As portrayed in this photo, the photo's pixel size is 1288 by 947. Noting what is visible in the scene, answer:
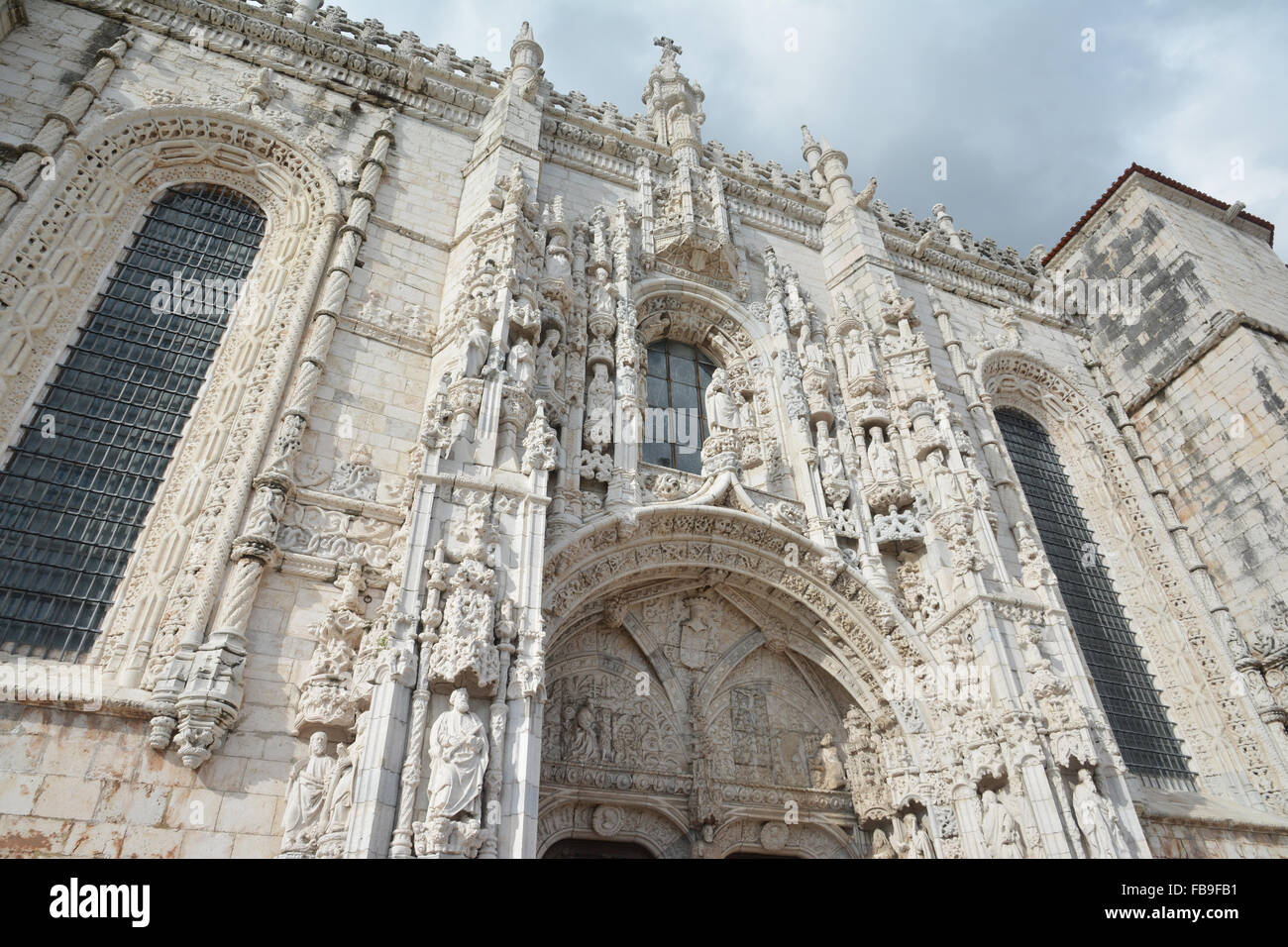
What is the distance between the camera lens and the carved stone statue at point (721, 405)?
1084cm

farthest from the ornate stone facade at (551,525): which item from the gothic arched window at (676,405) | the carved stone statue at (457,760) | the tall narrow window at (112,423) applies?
the gothic arched window at (676,405)

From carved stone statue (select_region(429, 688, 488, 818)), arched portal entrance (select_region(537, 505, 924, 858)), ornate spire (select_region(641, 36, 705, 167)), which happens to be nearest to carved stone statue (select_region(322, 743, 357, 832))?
carved stone statue (select_region(429, 688, 488, 818))

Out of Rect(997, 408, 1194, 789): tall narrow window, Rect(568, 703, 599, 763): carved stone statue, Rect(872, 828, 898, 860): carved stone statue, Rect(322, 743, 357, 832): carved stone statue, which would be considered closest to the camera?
Rect(322, 743, 357, 832): carved stone statue

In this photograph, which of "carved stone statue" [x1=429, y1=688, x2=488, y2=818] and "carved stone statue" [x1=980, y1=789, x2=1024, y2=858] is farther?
"carved stone statue" [x1=980, y1=789, x2=1024, y2=858]

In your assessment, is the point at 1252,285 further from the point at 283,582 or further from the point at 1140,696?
the point at 283,582

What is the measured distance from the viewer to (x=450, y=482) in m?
7.07

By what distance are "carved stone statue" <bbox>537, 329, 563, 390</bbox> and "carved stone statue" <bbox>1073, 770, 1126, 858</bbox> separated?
22.7 ft

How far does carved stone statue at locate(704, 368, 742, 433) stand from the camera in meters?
10.8

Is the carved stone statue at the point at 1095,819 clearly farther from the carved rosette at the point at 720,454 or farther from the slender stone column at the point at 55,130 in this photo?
the slender stone column at the point at 55,130

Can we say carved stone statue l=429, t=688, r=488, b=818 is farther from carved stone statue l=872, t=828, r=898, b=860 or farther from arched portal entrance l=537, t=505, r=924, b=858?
carved stone statue l=872, t=828, r=898, b=860

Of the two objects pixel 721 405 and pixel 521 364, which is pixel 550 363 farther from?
pixel 721 405

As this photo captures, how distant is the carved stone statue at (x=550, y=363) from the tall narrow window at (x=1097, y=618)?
8.39 metres
